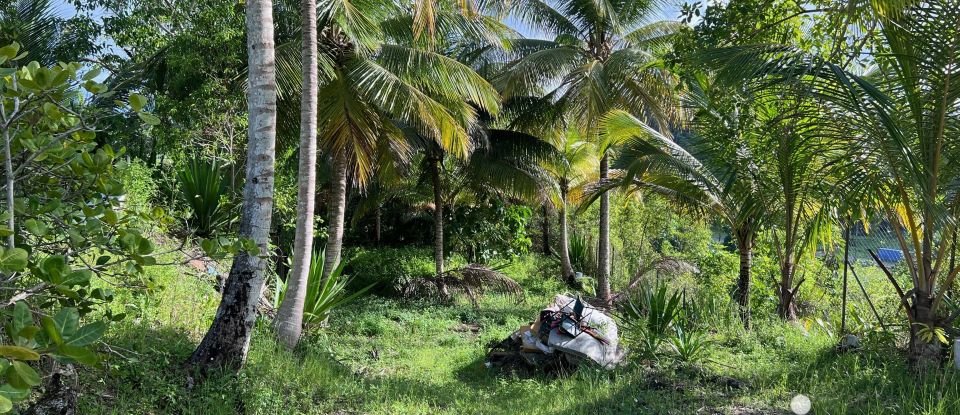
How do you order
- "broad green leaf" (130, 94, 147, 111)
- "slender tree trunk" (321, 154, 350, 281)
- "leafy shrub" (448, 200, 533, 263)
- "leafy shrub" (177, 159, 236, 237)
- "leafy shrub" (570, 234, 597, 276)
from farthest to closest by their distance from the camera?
"leafy shrub" (570, 234, 597, 276)
"leafy shrub" (448, 200, 533, 263)
"slender tree trunk" (321, 154, 350, 281)
"leafy shrub" (177, 159, 236, 237)
"broad green leaf" (130, 94, 147, 111)

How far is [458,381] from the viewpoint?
23.6 ft

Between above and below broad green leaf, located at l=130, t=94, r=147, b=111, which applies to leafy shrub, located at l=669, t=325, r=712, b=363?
below

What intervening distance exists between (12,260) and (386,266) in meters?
14.9

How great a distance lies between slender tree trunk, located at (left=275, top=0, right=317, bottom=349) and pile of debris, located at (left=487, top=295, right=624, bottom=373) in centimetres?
256

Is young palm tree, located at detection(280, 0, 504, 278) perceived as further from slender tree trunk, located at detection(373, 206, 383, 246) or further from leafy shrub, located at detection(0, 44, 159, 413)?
slender tree trunk, located at detection(373, 206, 383, 246)

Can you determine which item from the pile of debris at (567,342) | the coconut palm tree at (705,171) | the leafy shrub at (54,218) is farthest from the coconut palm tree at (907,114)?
the leafy shrub at (54,218)

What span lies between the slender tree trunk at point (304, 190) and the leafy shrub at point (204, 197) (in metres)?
2.65

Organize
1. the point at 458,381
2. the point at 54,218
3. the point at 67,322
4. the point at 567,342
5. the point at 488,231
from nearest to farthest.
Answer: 1. the point at 67,322
2. the point at 54,218
3. the point at 567,342
4. the point at 458,381
5. the point at 488,231

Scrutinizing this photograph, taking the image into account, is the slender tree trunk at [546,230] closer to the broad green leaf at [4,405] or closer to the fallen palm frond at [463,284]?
the fallen palm frond at [463,284]

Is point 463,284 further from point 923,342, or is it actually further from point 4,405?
point 4,405

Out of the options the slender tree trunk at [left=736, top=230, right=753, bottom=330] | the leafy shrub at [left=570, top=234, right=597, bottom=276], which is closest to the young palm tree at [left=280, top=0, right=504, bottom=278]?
the slender tree trunk at [left=736, top=230, right=753, bottom=330]

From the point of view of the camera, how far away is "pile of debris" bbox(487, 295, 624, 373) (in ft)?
22.6

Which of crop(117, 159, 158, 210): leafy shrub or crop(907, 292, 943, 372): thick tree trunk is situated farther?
crop(117, 159, 158, 210): leafy shrub

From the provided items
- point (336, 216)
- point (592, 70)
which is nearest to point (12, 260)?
point (336, 216)
